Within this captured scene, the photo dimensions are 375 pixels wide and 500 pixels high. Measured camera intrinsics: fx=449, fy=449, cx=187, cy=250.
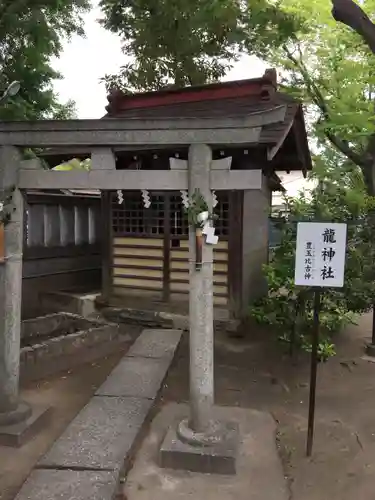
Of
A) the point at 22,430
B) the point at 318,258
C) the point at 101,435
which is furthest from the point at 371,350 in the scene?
the point at 22,430

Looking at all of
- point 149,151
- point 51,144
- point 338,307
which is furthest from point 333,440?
point 51,144

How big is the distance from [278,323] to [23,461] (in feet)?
13.7

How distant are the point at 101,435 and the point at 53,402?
55.7 inches

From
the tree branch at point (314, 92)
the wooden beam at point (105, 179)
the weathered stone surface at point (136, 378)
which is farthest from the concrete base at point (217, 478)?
the tree branch at point (314, 92)

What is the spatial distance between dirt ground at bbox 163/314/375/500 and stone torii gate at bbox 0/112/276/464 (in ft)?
3.60

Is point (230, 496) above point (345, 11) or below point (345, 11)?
below

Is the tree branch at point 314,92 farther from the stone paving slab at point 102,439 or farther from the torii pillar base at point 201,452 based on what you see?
the torii pillar base at point 201,452

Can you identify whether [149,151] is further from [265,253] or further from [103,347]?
[265,253]

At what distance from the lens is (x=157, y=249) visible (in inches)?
361

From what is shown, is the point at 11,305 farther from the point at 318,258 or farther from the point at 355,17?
the point at 355,17

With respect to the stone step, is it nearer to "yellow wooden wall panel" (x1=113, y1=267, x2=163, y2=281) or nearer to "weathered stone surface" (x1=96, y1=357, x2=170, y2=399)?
"yellow wooden wall panel" (x1=113, y1=267, x2=163, y2=281)

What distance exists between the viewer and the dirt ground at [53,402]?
4.54 meters

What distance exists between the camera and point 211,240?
475 centimetres

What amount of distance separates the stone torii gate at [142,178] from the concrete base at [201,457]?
0.25 ft
